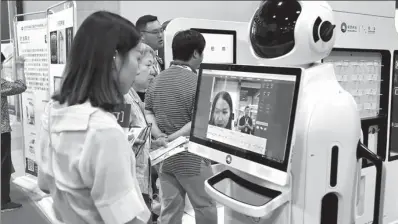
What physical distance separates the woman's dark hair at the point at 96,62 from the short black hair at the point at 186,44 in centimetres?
133

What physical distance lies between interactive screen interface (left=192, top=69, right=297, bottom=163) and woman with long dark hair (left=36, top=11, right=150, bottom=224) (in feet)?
1.55

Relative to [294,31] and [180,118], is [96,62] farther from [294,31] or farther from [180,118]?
[180,118]

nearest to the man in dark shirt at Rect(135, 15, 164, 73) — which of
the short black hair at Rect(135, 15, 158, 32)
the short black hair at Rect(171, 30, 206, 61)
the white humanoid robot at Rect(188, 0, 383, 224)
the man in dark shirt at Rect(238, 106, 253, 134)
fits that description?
the short black hair at Rect(135, 15, 158, 32)

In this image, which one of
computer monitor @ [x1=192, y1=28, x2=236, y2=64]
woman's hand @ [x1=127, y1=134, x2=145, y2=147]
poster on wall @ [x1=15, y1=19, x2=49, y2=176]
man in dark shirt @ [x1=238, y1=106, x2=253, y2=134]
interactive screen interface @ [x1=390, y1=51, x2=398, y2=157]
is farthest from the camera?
poster on wall @ [x1=15, y1=19, x2=49, y2=176]

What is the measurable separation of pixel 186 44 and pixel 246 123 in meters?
1.10

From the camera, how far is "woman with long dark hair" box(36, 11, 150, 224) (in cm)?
107

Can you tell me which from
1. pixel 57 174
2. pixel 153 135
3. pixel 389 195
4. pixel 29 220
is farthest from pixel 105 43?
pixel 29 220

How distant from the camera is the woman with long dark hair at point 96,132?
1067 millimetres

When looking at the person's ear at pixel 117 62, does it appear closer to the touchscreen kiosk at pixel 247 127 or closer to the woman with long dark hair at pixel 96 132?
the woman with long dark hair at pixel 96 132

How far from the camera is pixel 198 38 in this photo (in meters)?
2.51

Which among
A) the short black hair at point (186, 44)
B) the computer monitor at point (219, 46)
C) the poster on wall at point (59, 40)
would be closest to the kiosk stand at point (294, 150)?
the short black hair at point (186, 44)

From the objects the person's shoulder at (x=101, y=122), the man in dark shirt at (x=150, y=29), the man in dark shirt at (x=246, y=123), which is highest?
the man in dark shirt at (x=150, y=29)

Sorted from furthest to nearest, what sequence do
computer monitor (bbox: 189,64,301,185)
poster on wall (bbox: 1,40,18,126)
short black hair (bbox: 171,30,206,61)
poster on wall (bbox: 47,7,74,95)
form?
poster on wall (bbox: 1,40,18,126)
poster on wall (bbox: 47,7,74,95)
short black hair (bbox: 171,30,206,61)
computer monitor (bbox: 189,64,301,185)

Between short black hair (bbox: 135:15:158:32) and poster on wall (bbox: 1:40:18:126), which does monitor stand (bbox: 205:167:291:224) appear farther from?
poster on wall (bbox: 1:40:18:126)
